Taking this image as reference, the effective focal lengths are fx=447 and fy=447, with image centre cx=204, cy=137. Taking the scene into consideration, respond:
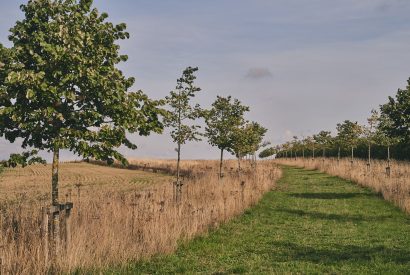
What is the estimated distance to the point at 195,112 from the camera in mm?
18078

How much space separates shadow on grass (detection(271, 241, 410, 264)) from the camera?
387 inches

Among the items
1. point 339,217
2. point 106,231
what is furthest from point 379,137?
point 106,231

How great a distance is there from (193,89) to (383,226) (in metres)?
8.67

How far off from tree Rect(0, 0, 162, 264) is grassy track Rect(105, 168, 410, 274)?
2681 millimetres

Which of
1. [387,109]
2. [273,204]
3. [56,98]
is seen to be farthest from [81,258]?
[387,109]

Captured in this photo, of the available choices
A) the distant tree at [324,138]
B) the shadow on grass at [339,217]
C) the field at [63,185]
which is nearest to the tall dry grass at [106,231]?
the shadow on grass at [339,217]

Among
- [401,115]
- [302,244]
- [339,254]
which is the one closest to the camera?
[339,254]

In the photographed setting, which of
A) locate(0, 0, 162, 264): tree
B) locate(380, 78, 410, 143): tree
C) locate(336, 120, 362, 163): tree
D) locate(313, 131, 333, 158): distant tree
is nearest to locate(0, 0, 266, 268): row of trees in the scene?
locate(0, 0, 162, 264): tree

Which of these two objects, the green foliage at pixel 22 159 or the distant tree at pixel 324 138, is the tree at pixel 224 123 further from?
the distant tree at pixel 324 138

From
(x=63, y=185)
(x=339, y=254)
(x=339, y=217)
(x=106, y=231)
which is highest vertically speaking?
(x=106, y=231)

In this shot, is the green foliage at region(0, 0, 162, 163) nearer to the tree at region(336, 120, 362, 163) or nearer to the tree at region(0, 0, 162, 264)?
the tree at region(0, 0, 162, 264)

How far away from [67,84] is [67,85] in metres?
0.02

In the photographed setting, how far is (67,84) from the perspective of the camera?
802 cm

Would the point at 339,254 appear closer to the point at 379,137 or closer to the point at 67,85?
the point at 67,85
